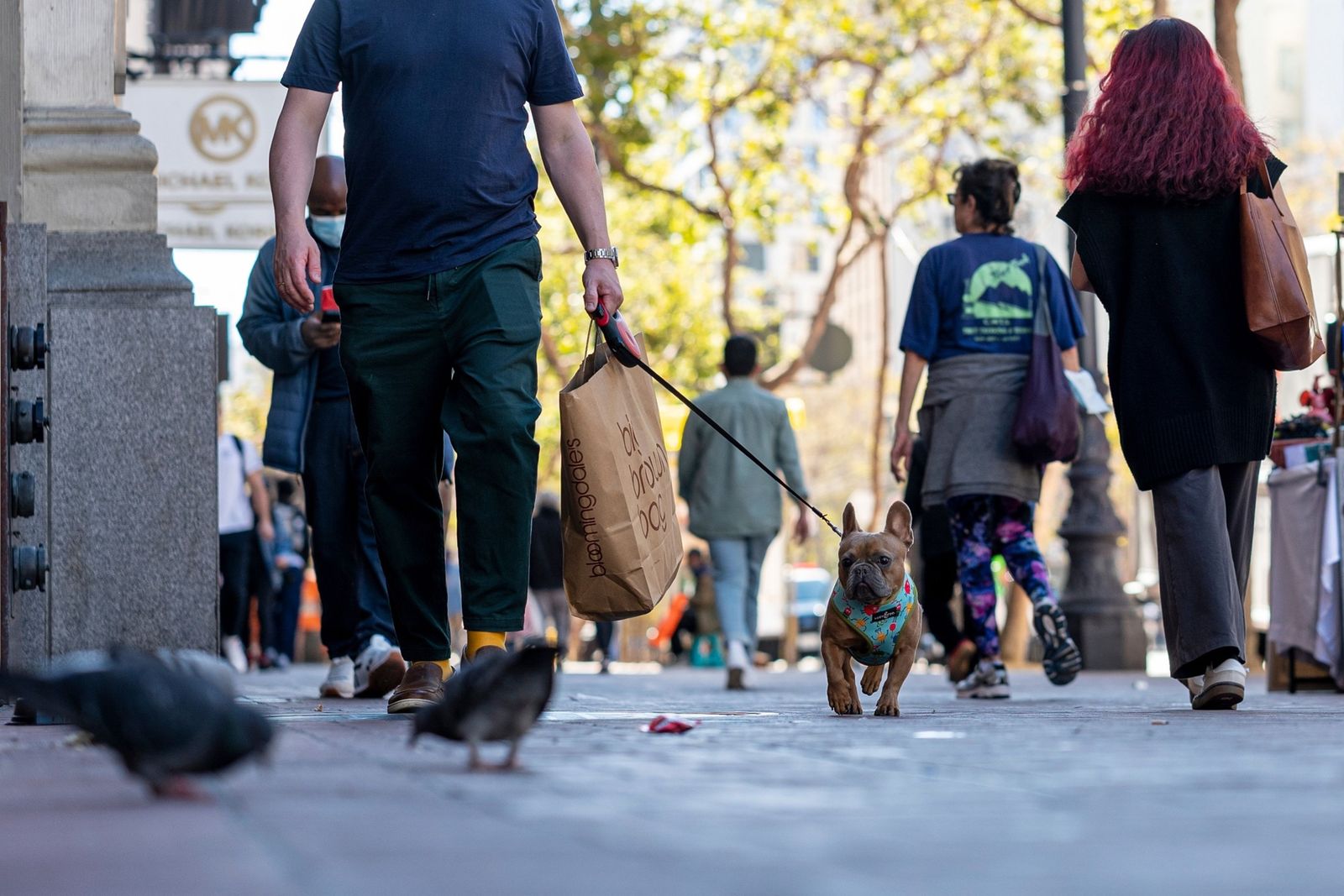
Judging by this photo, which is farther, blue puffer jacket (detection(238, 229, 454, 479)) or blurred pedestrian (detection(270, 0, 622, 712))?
blue puffer jacket (detection(238, 229, 454, 479))

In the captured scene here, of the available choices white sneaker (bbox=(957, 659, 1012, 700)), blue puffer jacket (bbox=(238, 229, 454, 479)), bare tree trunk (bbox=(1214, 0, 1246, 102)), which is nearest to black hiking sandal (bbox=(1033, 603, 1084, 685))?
white sneaker (bbox=(957, 659, 1012, 700))

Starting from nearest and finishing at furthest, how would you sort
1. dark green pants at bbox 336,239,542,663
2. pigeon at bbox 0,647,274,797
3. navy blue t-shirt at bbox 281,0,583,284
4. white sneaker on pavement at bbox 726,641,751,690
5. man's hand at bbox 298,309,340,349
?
pigeon at bbox 0,647,274,797
dark green pants at bbox 336,239,542,663
navy blue t-shirt at bbox 281,0,583,284
man's hand at bbox 298,309,340,349
white sneaker on pavement at bbox 726,641,751,690

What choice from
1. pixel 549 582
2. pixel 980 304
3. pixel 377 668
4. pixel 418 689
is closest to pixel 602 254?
pixel 418 689

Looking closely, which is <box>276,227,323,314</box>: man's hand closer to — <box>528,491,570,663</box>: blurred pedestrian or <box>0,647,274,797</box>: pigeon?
<box>0,647,274,797</box>: pigeon

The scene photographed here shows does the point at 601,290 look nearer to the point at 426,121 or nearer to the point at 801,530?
the point at 426,121

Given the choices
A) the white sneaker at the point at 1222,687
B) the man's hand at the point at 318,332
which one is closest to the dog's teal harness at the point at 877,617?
the white sneaker at the point at 1222,687

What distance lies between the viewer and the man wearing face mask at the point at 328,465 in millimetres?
8672

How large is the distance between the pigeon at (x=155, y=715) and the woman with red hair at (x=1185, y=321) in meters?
4.09

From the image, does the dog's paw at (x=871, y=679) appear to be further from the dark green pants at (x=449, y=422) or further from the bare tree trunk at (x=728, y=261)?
the bare tree trunk at (x=728, y=261)

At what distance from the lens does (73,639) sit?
737cm

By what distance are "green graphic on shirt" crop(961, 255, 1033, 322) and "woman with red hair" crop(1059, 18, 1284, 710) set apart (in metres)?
1.67

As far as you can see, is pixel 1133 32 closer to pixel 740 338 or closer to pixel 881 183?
pixel 740 338

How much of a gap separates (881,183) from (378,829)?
286ft

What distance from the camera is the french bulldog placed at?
6871 mm
